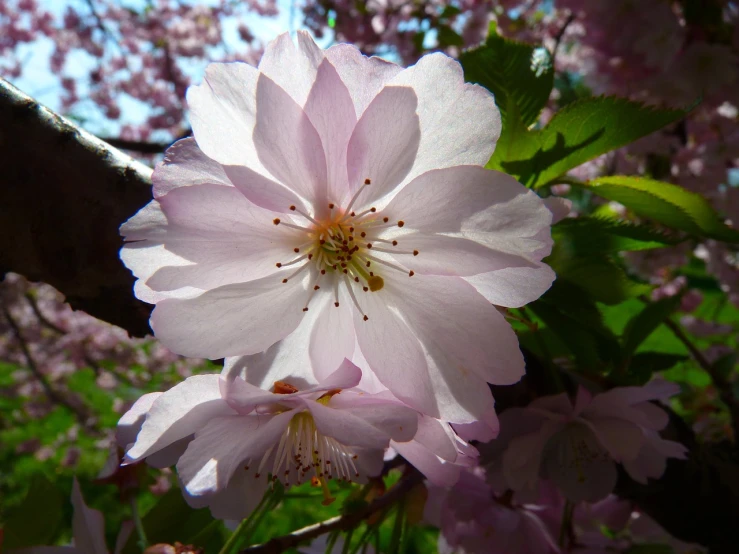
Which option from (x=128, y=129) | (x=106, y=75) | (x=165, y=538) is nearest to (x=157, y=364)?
(x=128, y=129)

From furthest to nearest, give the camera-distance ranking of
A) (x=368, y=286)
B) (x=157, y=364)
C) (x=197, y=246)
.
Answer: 1. (x=157, y=364)
2. (x=368, y=286)
3. (x=197, y=246)

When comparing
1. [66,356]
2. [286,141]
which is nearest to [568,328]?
[286,141]

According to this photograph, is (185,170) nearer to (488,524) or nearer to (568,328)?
(568,328)

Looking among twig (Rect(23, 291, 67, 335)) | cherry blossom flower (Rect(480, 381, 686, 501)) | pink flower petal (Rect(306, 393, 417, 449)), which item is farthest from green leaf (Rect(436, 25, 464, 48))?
twig (Rect(23, 291, 67, 335))

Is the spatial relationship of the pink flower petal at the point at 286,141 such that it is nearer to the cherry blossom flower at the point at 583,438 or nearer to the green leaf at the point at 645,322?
the cherry blossom flower at the point at 583,438

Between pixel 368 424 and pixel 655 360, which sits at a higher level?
pixel 655 360

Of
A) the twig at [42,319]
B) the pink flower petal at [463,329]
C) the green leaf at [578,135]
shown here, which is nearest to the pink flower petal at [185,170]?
the pink flower petal at [463,329]

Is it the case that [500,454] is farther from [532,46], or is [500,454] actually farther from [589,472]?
[532,46]

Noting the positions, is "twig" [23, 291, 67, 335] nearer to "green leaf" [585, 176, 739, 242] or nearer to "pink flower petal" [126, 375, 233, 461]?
"pink flower petal" [126, 375, 233, 461]
